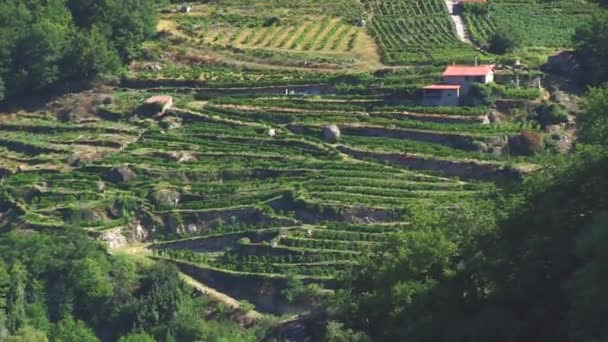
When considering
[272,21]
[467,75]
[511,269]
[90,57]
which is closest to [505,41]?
[467,75]

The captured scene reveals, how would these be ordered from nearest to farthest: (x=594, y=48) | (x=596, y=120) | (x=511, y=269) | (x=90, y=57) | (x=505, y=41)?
(x=511, y=269) → (x=596, y=120) → (x=594, y=48) → (x=505, y=41) → (x=90, y=57)

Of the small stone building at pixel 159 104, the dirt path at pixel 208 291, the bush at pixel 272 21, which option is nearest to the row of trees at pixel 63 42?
the small stone building at pixel 159 104

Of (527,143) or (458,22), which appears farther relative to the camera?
(458,22)

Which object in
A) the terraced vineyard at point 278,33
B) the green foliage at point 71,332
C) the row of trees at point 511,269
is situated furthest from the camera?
the terraced vineyard at point 278,33

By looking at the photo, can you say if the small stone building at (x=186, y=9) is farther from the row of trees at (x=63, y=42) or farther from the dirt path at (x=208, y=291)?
the dirt path at (x=208, y=291)

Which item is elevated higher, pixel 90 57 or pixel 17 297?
pixel 90 57

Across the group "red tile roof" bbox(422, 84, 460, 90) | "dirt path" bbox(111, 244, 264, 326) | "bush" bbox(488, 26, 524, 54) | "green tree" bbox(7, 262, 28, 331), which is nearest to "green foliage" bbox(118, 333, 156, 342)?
"dirt path" bbox(111, 244, 264, 326)

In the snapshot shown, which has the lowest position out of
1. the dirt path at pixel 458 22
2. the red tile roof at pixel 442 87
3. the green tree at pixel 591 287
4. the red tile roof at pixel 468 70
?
the red tile roof at pixel 442 87

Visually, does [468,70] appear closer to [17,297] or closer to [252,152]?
[252,152]

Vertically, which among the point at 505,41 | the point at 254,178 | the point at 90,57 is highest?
the point at 505,41
